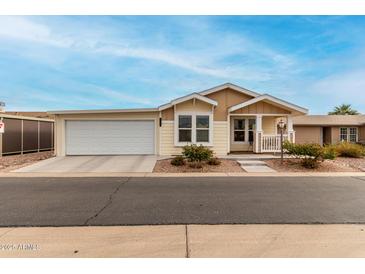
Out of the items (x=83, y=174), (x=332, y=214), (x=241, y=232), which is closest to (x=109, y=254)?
(x=241, y=232)

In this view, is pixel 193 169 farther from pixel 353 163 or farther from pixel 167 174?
pixel 353 163

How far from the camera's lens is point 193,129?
49.0ft

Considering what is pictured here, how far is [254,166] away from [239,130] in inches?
193

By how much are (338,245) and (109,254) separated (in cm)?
332

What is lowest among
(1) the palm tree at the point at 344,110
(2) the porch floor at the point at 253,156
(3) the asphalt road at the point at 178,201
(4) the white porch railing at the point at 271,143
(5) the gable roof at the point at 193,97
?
(3) the asphalt road at the point at 178,201

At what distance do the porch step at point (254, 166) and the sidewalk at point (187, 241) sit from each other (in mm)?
6675

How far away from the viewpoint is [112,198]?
20.5ft

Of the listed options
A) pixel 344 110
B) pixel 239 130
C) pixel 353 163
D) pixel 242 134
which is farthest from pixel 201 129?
pixel 344 110

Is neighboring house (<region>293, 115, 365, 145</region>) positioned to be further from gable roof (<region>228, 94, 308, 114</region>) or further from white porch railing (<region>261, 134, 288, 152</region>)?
white porch railing (<region>261, 134, 288, 152</region>)

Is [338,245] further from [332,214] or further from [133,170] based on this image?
[133,170]

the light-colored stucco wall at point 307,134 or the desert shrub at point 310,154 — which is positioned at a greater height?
the light-colored stucco wall at point 307,134

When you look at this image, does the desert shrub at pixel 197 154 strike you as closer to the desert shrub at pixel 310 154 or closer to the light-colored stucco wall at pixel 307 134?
the desert shrub at pixel 310 154

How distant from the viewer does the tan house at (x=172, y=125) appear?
1495 centimetres

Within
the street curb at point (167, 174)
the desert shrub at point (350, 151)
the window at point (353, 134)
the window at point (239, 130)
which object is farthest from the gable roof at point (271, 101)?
the window at point (353, 134)
